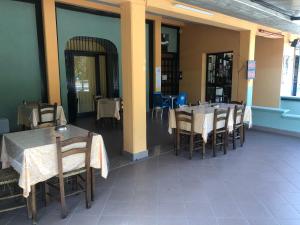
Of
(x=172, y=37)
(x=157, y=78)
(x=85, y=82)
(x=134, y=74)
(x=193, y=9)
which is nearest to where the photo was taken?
(x=134, y=74)

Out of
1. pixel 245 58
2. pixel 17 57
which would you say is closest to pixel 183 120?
pixel 245 58

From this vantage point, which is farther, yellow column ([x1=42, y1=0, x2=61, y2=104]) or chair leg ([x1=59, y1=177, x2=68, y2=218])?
yellow column ([x1=42, y1=0, x2=61, y2=104])

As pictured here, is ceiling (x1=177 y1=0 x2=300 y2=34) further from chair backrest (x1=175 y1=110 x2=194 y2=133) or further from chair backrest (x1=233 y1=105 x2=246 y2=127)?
chair backrest (x1=175 y1=110 x2=194 y2=133)

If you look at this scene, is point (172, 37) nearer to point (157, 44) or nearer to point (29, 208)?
point (157, 44)

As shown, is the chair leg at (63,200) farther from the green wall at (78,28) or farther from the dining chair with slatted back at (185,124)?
the green wall at (78,28)

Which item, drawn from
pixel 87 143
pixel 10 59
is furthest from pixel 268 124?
pixel 10 59

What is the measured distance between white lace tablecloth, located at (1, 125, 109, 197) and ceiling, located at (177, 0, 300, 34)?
3135 millimetres

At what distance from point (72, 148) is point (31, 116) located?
2895mm

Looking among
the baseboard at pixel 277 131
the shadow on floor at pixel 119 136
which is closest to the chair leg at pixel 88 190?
the shadow on floor at pixel 119 136

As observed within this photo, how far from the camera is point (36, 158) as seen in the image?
248 cm

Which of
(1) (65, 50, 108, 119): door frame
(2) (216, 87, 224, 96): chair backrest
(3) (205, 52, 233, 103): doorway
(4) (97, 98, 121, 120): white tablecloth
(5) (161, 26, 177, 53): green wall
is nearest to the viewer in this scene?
(4) (97, 98, 121, 120): white tablecloth

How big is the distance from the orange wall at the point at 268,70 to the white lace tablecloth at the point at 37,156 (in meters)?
7.41

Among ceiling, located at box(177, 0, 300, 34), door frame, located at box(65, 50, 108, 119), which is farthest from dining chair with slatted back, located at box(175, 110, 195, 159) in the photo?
door frame, located at box(65, 50, 108, 119)

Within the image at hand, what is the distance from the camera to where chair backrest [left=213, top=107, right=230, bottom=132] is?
4.37 metres
